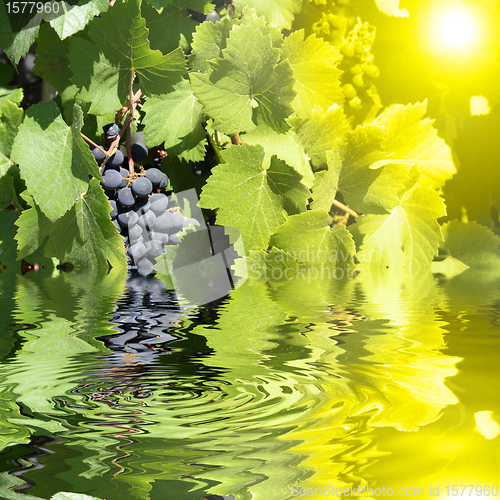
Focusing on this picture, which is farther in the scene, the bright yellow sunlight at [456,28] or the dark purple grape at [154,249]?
the bright yellow sunlight at [456,28]

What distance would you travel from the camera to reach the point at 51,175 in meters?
0.39

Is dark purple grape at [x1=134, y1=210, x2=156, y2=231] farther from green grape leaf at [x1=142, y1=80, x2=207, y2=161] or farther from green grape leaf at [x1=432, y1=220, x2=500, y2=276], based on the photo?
green grape leaf at [x1=432, y1=220, x2=500, y2=276]

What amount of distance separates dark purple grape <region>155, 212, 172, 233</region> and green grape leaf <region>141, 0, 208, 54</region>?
14cm

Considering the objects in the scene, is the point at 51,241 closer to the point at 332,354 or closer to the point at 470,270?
the point at 332,354

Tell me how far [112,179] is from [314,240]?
182 millimetres

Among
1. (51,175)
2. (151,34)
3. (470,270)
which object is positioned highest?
(151,34)

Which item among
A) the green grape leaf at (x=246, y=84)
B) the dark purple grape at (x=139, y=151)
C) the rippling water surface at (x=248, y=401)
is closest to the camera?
the rippling water surface at (x=248, y=401)

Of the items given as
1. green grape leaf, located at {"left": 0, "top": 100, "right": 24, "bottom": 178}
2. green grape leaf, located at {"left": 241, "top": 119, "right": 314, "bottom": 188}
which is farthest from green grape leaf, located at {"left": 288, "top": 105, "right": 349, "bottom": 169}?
green grape leaf, located at {"left": 0, "top": 100, "right": 24, "bottom": 178}

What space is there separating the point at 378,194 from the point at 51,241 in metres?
0.27

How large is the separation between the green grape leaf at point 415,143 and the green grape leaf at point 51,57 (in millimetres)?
286

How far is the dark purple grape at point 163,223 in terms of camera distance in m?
0.43

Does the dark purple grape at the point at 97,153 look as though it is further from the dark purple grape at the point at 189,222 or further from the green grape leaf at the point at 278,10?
the green grape leaf at the point at 278,10

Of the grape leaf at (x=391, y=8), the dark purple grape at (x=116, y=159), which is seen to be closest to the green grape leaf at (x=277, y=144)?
the dark purple grape at (x=116, y=159)

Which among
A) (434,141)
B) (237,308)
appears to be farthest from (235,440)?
(434,141)
